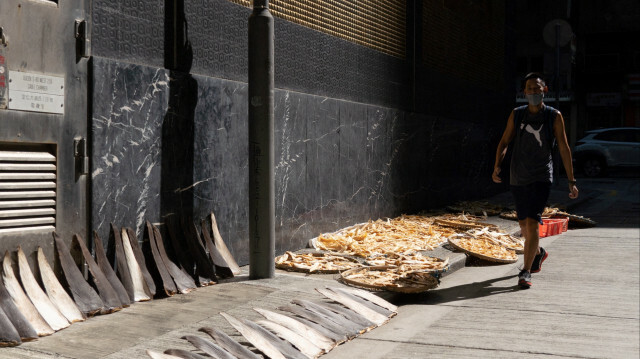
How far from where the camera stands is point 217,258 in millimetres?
6957

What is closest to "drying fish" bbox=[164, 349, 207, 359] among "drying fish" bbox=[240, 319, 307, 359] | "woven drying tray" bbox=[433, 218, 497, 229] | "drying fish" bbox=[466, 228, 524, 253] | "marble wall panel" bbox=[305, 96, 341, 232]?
"drying fish" bbox=[240, 319, 307, 359]

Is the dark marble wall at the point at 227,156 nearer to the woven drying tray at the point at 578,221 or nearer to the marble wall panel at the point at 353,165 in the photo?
the marble wall panel at the point at 353,165

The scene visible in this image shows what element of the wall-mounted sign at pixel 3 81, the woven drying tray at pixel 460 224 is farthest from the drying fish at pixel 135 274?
the woven drying tray at pixel 460 224

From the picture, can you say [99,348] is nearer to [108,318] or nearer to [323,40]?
[108,318]

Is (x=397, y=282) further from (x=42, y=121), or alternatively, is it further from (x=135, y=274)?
(x=42, y=121)

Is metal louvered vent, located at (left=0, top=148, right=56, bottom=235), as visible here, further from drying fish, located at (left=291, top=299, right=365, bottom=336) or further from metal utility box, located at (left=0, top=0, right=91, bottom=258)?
drying fish, located at (left=291, top=299, right=365, bottom=336)

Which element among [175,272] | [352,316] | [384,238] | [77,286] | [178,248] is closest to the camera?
[77,286]

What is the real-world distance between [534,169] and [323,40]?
11.1 ft

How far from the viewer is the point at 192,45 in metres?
7.15

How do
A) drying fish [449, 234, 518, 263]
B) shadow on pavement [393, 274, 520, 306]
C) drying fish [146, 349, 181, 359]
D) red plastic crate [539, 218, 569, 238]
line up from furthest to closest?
1. red plastic crate [539, 218, 569, 238]
2. drying fish [449, 234, 518, 263]
3. shadow on pavement [393, 274, 520, 306]
4. drying fish [146, 349, 181, 359]

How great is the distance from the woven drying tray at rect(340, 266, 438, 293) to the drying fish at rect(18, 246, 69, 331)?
2.69 metres

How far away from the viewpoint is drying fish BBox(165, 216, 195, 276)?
6668 millimetres

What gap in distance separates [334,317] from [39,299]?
Result: 2.00 m

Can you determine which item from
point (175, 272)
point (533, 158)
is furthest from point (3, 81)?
point (533, 158)
